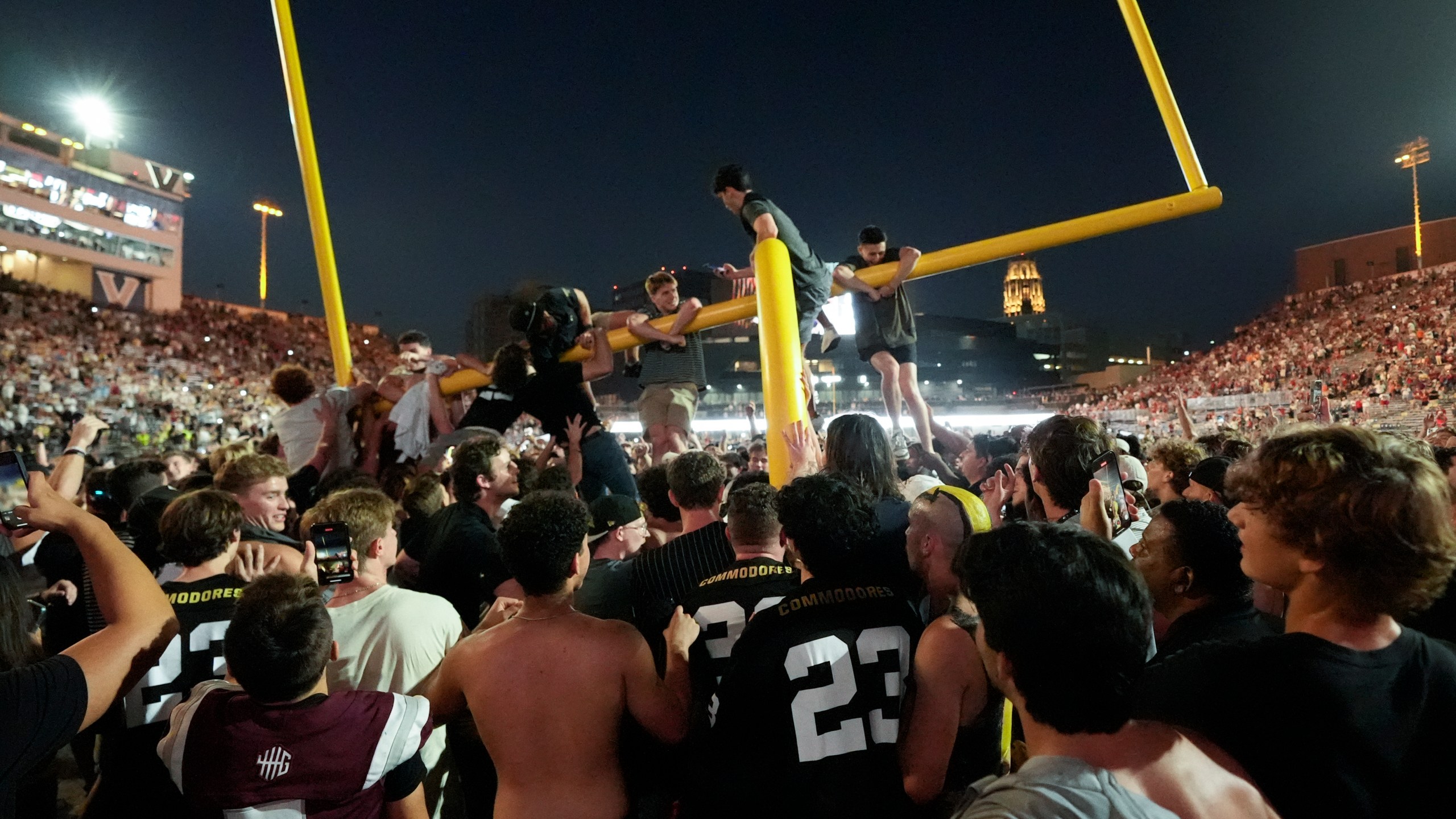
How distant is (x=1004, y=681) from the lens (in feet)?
4.48

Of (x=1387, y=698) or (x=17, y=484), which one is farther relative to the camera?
(x=17, y=484)

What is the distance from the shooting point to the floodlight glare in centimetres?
4222

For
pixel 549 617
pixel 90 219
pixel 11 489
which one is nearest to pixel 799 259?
pixel 549 617

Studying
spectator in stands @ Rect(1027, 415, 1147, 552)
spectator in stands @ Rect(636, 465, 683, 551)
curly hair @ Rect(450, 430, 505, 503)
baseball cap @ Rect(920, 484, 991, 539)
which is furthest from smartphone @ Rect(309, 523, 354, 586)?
spectator in stands @ Rect(1027, 415, 1147, 552)

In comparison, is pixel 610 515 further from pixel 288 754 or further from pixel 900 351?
pixel 900 351

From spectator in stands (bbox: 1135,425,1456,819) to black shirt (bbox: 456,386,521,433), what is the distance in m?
4.42

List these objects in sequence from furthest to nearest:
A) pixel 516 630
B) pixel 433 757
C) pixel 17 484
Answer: pixel 433 757
pixel 516 630
pixel 17 484

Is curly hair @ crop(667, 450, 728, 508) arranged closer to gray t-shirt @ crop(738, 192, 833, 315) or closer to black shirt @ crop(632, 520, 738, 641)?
black shirt @ crop(632, 520, 738, 641)

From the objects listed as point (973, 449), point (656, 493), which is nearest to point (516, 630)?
point (656, 493)

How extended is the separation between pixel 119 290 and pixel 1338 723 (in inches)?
2090

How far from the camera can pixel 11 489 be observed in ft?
6.61

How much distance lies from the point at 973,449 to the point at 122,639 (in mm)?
4889

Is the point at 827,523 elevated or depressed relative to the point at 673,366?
depressed

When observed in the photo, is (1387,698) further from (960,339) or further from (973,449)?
(960,339)
